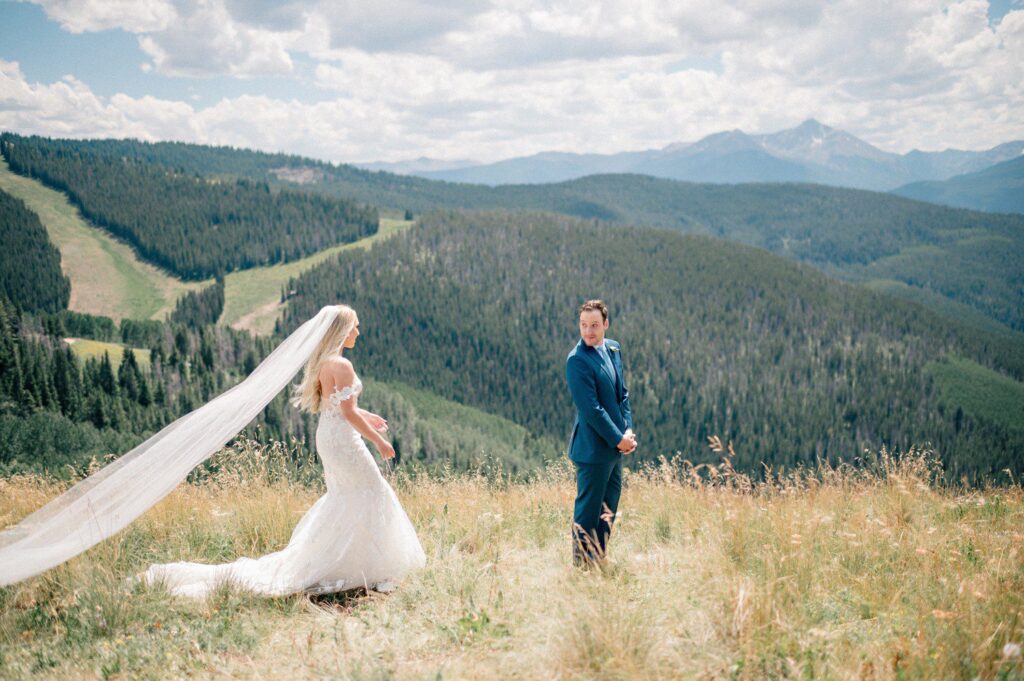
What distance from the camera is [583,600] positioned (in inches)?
186

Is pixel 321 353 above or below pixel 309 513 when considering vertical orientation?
above

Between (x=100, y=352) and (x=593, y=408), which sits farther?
(x=100, y=352)

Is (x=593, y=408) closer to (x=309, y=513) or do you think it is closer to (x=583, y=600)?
(x=583, y=600)

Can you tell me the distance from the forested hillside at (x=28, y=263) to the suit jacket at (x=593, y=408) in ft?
582

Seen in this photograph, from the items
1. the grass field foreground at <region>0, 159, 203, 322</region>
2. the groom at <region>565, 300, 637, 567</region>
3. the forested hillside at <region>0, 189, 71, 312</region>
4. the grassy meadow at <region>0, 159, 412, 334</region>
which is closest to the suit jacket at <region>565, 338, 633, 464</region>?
the groom at <region>565, 300, 637, 567</region>

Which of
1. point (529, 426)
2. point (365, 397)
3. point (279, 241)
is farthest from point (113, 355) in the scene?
point (279, 241)

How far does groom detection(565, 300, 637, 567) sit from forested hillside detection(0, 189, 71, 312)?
17741cm

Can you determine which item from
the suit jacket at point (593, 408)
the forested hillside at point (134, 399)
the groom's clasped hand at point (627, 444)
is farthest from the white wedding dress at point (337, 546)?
the forested hillside at point (134, 399)

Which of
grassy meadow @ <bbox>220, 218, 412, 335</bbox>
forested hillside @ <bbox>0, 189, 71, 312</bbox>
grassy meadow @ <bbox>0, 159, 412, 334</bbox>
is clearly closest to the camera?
forested hillside @ <bbox>0, 189, 71, 312</bbox>

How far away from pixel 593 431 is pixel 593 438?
3.1 inches

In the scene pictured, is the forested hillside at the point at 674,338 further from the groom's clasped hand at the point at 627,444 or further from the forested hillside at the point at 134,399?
the groom's clasped hand at the point at 627,444

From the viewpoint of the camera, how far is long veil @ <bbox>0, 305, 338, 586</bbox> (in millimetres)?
6531

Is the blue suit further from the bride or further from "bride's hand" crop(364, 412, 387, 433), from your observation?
"bride's hand" crop(364, 412, 387, 433)

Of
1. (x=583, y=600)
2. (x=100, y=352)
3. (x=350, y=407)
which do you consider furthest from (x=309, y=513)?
(x=100, y=352)
